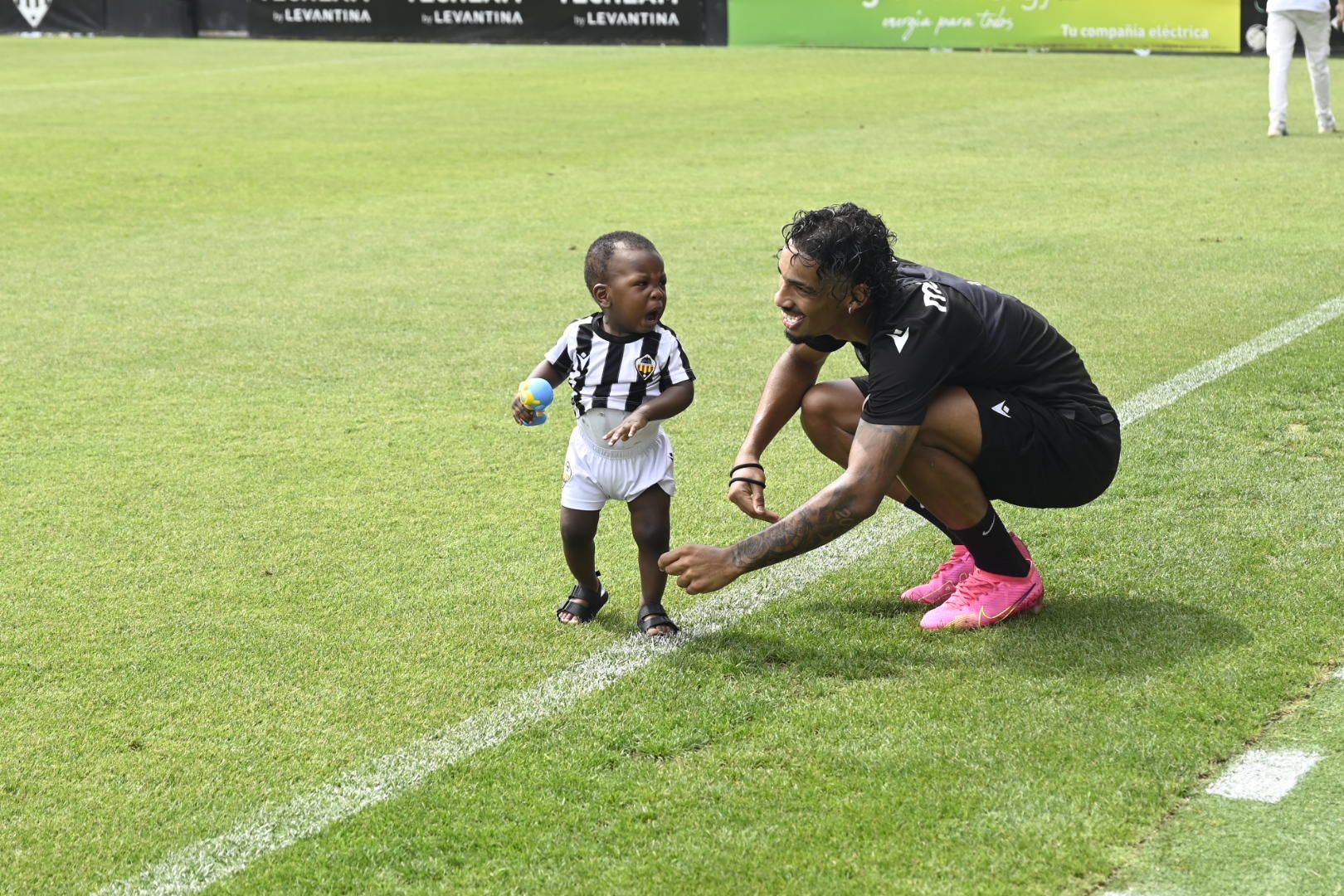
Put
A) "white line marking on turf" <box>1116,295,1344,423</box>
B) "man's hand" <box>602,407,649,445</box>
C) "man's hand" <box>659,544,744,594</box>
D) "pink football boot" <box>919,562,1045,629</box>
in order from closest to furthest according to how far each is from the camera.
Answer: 1. "man's hand" <box>659,544,744,594</box>
2. "man's hand" <box>602,407,649,445</box>
3. "pink football boot" <box>919,562,1045,629</box>
4. "white line marking on turf" <box>1116,295,1344,423</box>

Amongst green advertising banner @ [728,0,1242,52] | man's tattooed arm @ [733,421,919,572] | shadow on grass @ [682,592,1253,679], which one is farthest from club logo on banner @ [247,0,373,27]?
man's tattooed arm @ [733,421,919,572]

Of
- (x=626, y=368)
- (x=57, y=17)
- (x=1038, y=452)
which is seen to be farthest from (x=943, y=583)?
(x=57, y=17)

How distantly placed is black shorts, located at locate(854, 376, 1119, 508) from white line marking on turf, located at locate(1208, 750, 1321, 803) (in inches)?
42.2

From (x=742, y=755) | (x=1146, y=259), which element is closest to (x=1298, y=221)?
(x=1146, y=259)

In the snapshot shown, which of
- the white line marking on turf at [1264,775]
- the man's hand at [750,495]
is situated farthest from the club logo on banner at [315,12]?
the white line marking on turf at [1264,775]

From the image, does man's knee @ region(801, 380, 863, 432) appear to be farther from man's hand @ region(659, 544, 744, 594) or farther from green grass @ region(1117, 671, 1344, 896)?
green grass @ region(1117, 671, 1344, 896)

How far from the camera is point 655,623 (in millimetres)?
4520

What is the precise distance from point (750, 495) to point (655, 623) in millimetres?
432

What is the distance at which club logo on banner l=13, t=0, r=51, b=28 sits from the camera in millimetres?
32625

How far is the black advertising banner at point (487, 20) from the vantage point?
2928cm

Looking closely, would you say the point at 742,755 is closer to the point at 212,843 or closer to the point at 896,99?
the point at 212,843

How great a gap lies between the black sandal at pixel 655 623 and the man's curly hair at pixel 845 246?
41.5 inches

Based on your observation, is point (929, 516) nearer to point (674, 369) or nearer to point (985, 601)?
point (985, 601)

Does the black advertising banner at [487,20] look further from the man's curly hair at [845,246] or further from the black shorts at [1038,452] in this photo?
the man's curly hair at [845,246]
